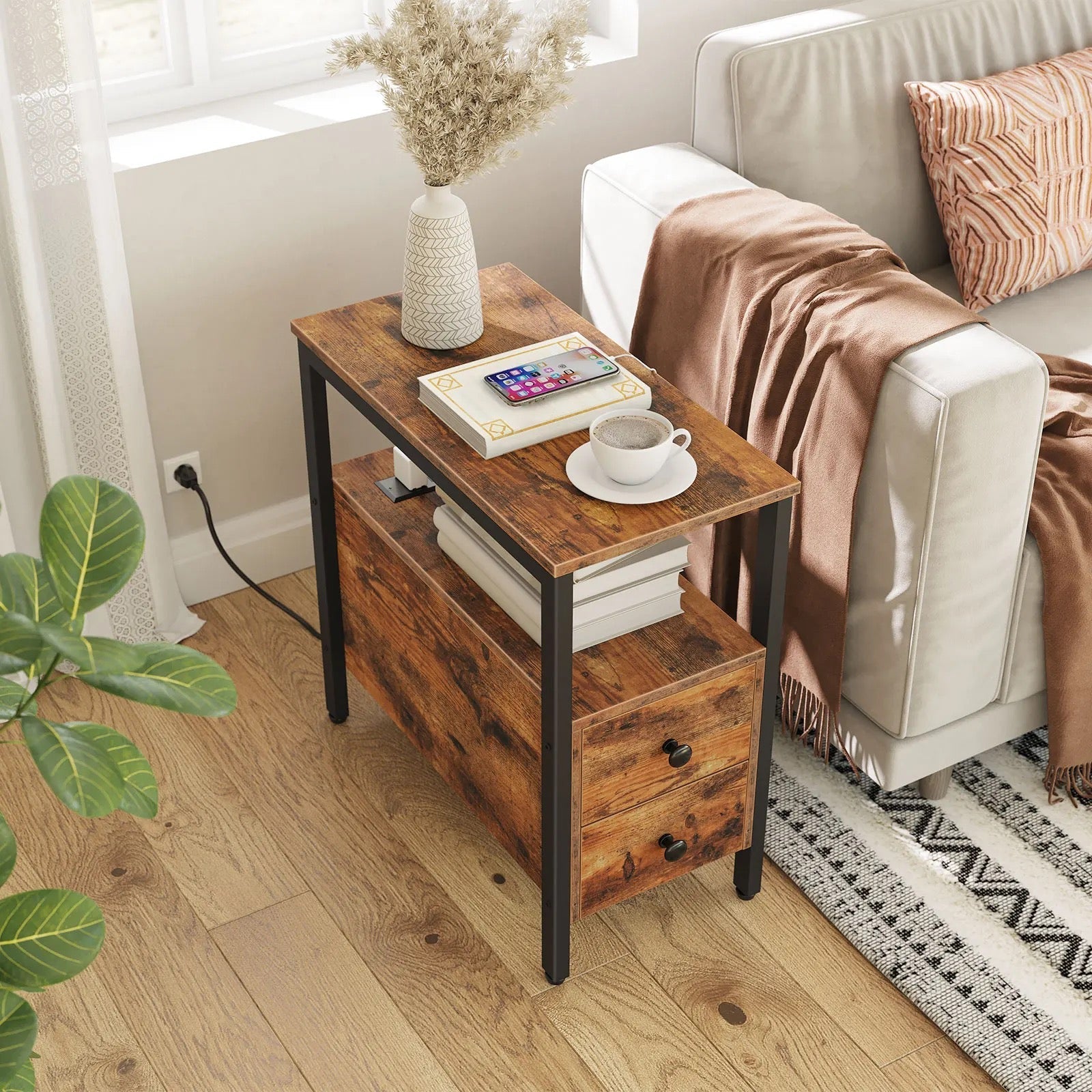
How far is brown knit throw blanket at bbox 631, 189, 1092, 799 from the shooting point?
170 centimetres

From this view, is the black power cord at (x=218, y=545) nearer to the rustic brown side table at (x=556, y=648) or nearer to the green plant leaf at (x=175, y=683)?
the rustic brown side table at (x=556, y=648)

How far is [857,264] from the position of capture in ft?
5.86

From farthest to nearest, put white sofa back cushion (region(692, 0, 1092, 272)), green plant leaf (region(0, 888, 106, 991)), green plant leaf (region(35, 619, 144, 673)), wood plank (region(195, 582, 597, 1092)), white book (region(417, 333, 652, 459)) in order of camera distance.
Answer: white sofa back cushion (region(692, 0, 1092, 272)) → wood plank (region(195, 582, 597, 1092)) → white book (region(417, 333, 652, 459)) → green plant leaf (region(0, 888, 106, 991)) → green plant leaf (region(35, 619, 144, 673))

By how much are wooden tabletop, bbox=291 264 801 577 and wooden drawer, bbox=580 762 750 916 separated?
38 centimetres

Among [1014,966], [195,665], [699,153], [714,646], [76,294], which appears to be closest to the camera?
[195,665]

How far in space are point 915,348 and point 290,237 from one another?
1.03 metres

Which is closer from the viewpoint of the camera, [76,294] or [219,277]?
[76,294]

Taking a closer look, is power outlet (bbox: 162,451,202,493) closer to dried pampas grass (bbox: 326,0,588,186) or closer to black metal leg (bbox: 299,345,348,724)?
black metal leg (bbox: 299,345,348,724)

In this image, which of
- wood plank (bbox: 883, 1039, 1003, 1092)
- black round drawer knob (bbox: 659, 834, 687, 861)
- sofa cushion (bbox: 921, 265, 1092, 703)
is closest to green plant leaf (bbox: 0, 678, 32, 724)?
black round drawer knob (bbox: 659, 834, 687, 861)

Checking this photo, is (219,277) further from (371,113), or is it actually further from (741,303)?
(741,303)

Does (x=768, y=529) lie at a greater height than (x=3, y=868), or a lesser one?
lesser

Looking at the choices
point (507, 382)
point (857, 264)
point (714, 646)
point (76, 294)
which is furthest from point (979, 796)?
point (76, 294)

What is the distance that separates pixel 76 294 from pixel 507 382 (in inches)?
28.6

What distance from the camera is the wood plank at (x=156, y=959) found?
1.63 meters
